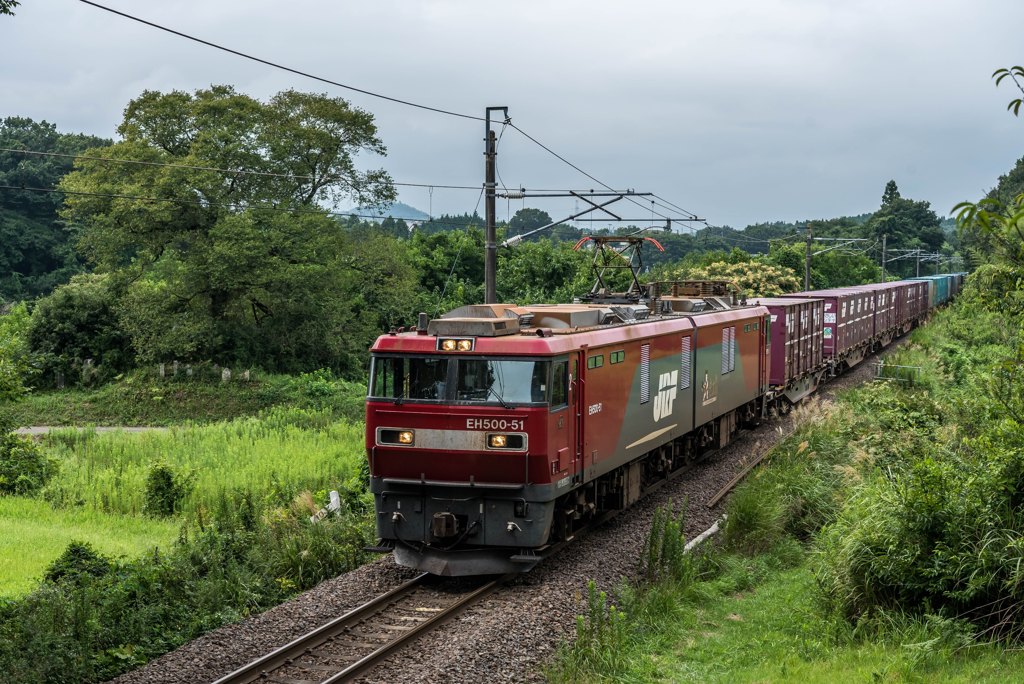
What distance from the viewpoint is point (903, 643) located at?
348 inches

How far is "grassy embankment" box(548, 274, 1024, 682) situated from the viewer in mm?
8820

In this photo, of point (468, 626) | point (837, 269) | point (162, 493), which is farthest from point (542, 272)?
point (468, 626)

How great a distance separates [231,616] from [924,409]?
11.5m

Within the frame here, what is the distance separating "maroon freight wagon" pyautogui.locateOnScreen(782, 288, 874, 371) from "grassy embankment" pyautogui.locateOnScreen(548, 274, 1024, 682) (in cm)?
1804

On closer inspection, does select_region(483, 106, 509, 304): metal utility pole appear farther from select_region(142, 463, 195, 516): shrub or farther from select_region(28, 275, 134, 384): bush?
select_region(28, 275, 134, 384): bush

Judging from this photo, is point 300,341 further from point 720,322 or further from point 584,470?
point 584,470

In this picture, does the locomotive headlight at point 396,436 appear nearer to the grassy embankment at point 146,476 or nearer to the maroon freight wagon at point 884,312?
the grassy embankment at point 146,476

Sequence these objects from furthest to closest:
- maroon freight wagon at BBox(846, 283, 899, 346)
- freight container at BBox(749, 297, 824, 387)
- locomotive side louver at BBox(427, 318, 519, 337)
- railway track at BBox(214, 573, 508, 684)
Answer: maroon freight wagon at BBox(846, 283, 899, 346), freight container at BBox(749, 297, 824, 387), locomotive side louver at BBox(427, 318, 519, 337), railway track at BBox(214, 573, 508, 684)

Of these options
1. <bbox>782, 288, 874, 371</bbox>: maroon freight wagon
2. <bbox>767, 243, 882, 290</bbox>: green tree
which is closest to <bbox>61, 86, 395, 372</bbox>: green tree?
<bbox>782, 288, 874, 371</bbox>: maroon freight wagon

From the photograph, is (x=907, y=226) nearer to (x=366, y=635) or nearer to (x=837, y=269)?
(x=837, y=269)

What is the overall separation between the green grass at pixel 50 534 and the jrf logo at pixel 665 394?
8.70 metres

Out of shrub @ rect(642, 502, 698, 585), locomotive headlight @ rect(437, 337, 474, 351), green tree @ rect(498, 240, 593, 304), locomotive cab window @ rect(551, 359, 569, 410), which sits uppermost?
green tree @ rect(498, 240, 593, 304)

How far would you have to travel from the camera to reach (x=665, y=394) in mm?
16375

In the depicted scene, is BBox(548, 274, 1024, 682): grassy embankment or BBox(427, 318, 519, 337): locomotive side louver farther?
BBox(427, 318, 519, 337): locomotive side louver
